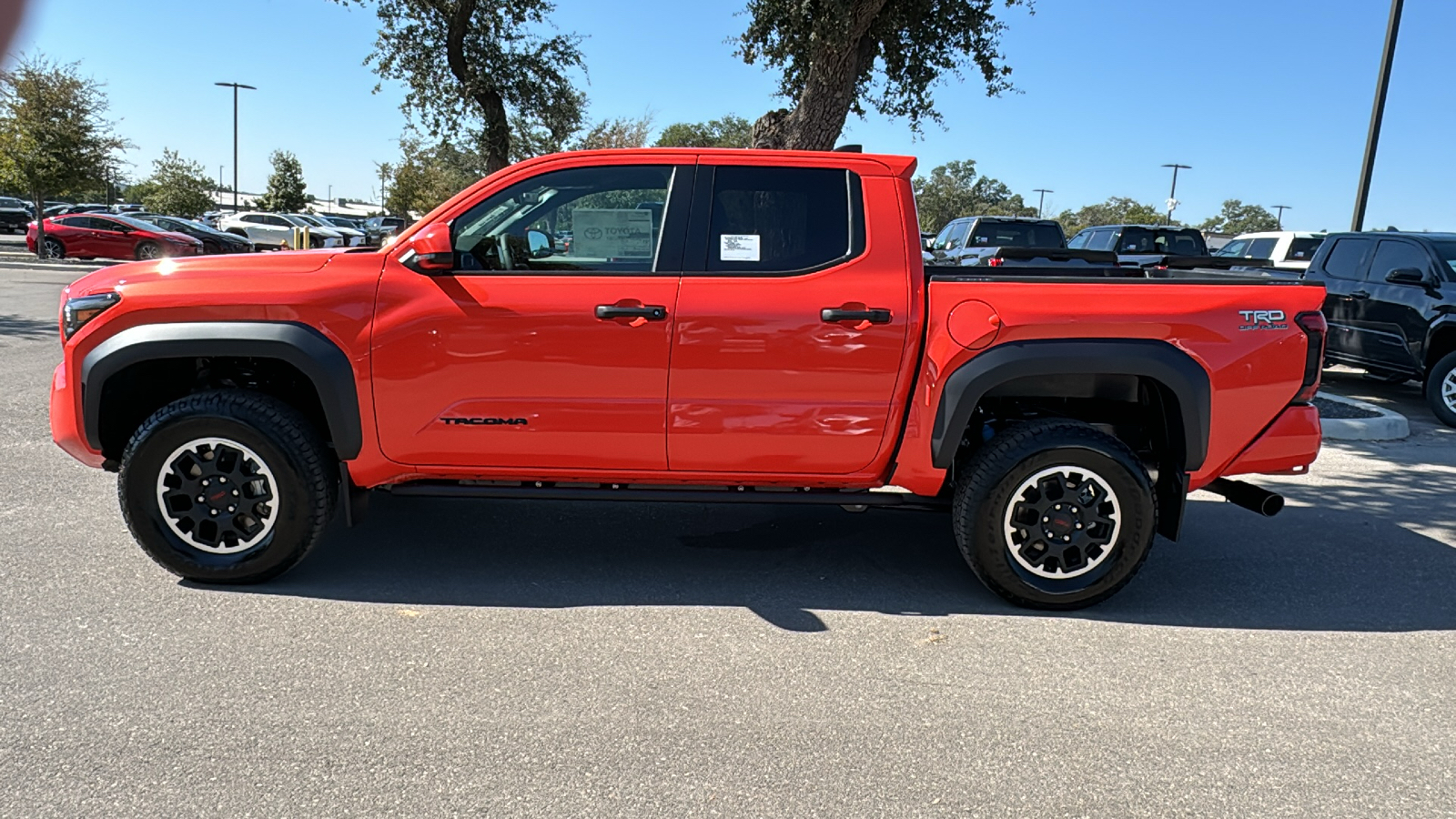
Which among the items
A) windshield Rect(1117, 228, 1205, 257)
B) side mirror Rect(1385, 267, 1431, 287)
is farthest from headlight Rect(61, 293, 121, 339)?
windshield Rect(1117, 228, 1205, 257)

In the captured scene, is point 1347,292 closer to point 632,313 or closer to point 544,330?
point 632,313

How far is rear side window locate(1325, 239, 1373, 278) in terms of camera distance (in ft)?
35.4

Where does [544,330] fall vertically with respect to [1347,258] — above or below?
below

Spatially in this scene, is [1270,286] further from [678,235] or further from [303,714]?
[303,714]

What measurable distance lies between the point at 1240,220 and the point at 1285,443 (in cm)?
12601

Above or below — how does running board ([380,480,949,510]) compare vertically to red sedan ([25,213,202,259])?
below

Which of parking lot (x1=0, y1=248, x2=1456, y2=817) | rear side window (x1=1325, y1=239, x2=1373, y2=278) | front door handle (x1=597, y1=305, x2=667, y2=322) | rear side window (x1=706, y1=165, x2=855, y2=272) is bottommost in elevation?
parking lot (x1=0, y1=248, x2=1456, y2=817)

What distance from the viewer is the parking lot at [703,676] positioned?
9.48 ft

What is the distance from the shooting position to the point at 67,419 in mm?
4324

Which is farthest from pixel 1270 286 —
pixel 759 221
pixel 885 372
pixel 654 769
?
pixel 654 769

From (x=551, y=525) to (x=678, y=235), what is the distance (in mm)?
1866

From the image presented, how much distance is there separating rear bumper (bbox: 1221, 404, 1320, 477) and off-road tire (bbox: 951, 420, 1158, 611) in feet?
1.70

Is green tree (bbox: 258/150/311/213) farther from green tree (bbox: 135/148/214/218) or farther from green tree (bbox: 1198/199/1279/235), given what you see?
green tree (bbox: 1198/199/1279/235)

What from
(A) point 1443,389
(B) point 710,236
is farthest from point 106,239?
(A) point 1443,389
